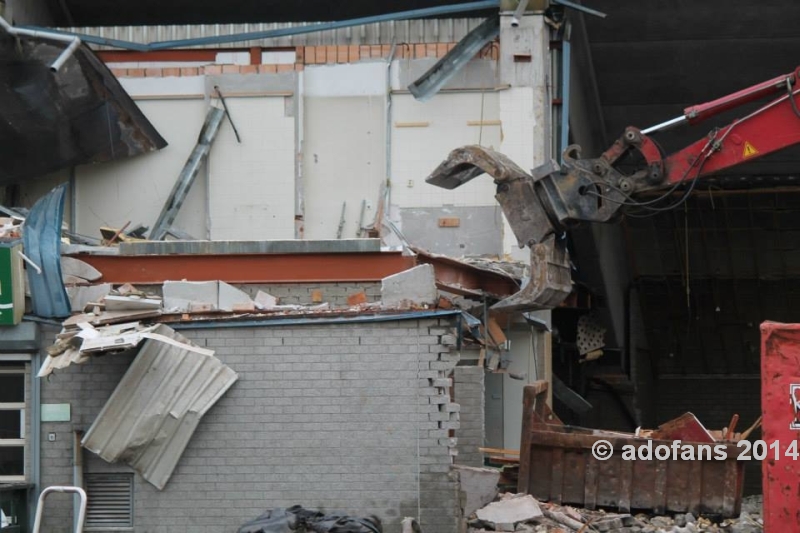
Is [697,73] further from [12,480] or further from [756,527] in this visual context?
[12,480]

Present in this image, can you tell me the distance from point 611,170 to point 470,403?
3557 mm

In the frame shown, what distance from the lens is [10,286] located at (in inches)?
498

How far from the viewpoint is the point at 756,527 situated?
557 inches

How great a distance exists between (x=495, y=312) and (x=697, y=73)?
8.71m

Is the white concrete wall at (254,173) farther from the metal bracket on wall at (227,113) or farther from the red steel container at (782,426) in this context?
the red steel container at (782,426)

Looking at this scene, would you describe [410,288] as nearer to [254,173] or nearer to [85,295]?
[85,295]

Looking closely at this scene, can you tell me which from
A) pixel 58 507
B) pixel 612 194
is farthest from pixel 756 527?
Result: pixel 58 507

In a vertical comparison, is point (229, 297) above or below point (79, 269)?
below

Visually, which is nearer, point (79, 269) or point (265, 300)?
point (265, 300)

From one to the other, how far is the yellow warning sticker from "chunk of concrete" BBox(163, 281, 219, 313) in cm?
552

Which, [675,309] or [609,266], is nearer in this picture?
[609,266]

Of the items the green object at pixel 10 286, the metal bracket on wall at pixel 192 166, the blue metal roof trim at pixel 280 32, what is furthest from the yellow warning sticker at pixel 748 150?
the metal bracket on wall at pixel 192 166

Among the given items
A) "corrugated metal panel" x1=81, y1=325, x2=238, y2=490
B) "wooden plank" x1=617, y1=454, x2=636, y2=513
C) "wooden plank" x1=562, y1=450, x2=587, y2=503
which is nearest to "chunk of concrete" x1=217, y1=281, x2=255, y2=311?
"corrugated metal panel" x1=81, y1=325, x2=238, y2=490

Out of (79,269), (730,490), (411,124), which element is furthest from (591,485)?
(411,124)
